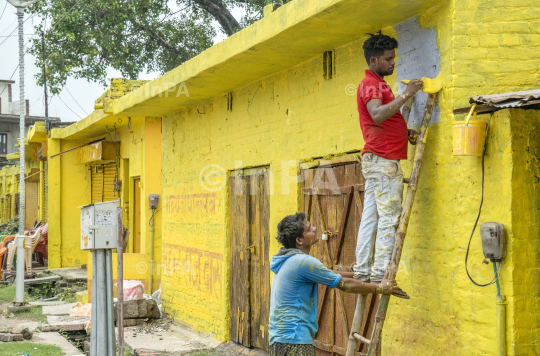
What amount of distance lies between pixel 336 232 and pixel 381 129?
180 centimetres

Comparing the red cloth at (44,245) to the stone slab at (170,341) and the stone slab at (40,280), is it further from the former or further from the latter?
the stone slab at (170,341)

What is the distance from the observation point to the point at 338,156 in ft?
21.0

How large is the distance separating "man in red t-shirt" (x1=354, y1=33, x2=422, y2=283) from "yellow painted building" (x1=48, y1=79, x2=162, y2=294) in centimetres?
735

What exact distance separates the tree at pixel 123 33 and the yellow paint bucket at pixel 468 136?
1484 cm

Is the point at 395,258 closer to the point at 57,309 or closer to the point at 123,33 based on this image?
the point at 57,309

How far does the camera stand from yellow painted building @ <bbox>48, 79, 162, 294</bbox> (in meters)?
12.4

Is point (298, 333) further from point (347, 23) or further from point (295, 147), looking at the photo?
point (295, 147)

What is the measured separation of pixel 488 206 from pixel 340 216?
204 cm

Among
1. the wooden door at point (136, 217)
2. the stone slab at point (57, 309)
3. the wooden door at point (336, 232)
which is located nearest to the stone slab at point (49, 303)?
the stone slab at point (57, 309)

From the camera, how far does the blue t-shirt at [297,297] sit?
164 inches

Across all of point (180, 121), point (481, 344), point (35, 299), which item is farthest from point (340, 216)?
point (35, 299)

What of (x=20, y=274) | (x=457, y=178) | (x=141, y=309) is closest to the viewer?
(x=457, y=178)

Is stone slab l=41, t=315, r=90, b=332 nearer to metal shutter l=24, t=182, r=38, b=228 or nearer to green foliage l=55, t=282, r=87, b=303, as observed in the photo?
green foliage l=55, t=282, r=87, b=303

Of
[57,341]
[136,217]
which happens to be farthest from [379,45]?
[136,217]
